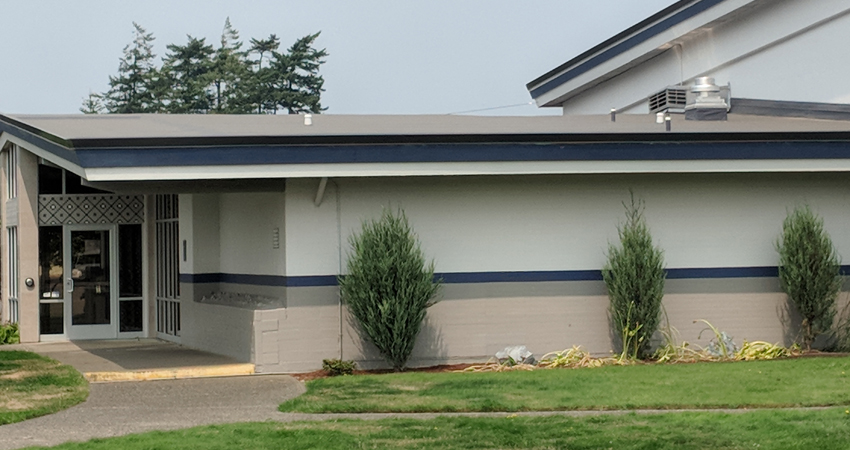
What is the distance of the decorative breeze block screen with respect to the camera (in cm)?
2178

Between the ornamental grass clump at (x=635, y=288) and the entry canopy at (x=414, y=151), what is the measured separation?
3.58ft

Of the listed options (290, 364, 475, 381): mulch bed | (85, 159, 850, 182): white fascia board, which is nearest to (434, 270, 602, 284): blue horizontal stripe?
(290, 364, 475, 381): mulch bed

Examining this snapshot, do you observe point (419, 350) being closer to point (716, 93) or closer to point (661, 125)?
point (661, 125)

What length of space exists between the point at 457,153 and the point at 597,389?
13.8 ft

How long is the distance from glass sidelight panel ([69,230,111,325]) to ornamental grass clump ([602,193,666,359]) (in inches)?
420

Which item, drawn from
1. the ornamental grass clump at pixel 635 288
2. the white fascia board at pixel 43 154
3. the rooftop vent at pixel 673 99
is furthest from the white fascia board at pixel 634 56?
the white fascia board at pixel 43 154

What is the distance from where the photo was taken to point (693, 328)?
16766mm

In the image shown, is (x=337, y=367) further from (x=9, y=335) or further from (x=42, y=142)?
(x=9, y=335)

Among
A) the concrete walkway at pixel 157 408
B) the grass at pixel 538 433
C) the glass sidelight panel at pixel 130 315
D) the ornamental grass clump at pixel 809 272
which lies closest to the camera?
the grass at pixel 538 433

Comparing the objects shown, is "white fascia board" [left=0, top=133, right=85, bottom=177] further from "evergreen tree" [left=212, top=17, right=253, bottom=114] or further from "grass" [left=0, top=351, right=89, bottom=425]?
"evergreen tree" [left=212, top=17, right=253, bottom=114]

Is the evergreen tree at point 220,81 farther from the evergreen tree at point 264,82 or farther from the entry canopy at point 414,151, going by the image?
the entry canopy at point 414,151

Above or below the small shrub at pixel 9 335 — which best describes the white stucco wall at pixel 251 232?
above

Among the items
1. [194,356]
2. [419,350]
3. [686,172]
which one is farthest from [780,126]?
[194,356]

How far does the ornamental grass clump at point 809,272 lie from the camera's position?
16406 millimetres
